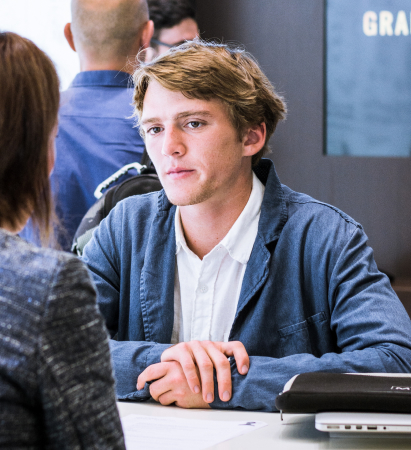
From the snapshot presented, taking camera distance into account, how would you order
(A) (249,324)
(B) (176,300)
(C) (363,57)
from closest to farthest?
(A) (249,324) → (B) (176,300) → (C) (363,57)

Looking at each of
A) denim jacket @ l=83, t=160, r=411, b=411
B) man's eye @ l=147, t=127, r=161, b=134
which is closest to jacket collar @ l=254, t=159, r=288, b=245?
denim jacket @ l=83, t=160, r=411, b=411

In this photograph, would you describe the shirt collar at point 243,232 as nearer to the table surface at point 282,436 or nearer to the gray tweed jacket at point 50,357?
the table surface at point 282,436

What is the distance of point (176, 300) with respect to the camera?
5.14 ft

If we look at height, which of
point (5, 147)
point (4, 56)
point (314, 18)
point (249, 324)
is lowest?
point (249, 324)

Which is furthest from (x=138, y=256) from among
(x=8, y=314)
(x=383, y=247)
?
(x=383, y=247)

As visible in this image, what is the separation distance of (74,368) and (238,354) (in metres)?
0.68

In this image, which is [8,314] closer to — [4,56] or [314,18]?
[4,56]

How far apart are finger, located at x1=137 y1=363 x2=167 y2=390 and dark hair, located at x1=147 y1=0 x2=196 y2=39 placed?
2.35 metres

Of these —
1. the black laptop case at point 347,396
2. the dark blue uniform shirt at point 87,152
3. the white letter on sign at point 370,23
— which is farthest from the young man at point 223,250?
the white letter on sign at point 370,23

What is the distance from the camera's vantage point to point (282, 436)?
1031mm

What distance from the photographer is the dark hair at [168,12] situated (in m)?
3.25

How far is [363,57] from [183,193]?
216 centimetres

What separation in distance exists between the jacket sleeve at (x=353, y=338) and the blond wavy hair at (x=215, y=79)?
17.2 inches

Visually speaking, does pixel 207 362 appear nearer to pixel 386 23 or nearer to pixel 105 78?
pixel 105 78
